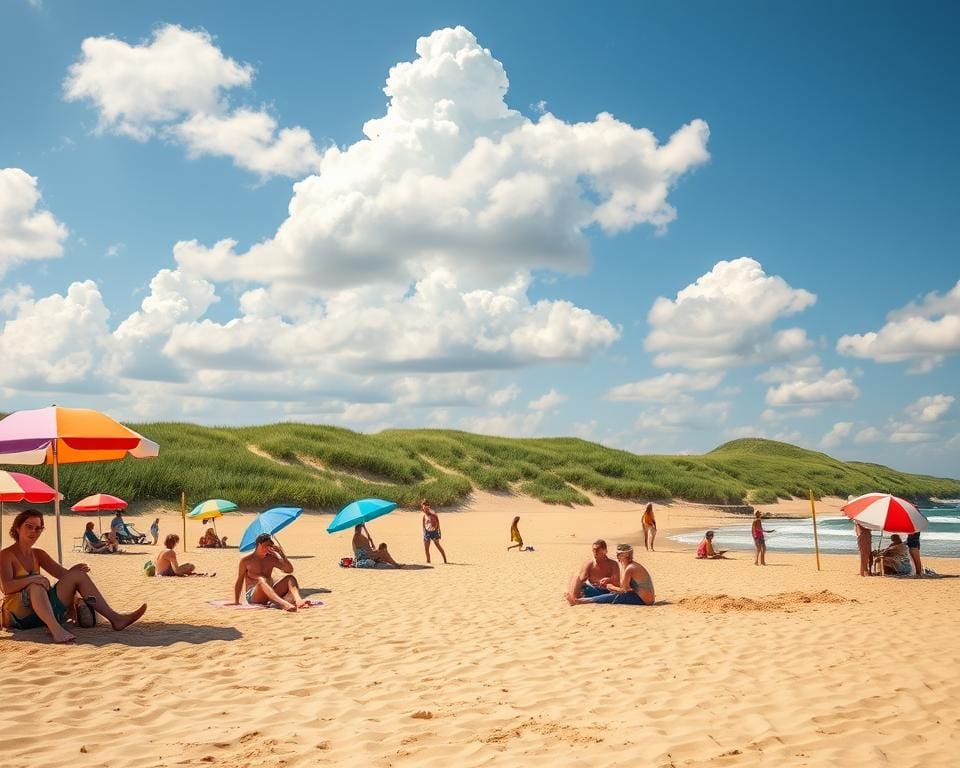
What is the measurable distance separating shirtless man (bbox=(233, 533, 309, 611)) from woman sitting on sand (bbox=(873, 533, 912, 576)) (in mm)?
12254

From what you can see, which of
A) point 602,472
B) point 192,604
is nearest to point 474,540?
point 192,604

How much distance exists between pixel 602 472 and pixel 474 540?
3574cm

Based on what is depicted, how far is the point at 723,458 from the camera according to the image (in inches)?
3359

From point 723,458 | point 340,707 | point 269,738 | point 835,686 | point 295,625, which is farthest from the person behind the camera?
point 723,458

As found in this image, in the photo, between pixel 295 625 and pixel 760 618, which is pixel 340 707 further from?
pixel 760 618

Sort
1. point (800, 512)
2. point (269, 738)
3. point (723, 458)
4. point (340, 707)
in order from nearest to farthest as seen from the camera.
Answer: point (269, 738)
point (340, 707)
point (800, 512)
point (723, 458)

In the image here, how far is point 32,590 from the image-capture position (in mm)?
8219

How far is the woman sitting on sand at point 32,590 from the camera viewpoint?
8.14m

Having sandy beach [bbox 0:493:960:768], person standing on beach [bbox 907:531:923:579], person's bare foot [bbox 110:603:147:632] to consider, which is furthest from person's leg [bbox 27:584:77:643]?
person standing on beach [bbox 907:531:923:579]

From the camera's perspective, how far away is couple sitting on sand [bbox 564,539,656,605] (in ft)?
36.5

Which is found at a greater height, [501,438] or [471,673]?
[501,438]

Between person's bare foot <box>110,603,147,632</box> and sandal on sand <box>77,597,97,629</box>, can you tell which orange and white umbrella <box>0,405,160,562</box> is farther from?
person's bare foot <box>110,603,147,632</box>

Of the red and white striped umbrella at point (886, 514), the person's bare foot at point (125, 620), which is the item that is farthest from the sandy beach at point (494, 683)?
the red and white striped umbrella at point (886, 514)

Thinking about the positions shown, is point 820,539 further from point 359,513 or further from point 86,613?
point 86,613
